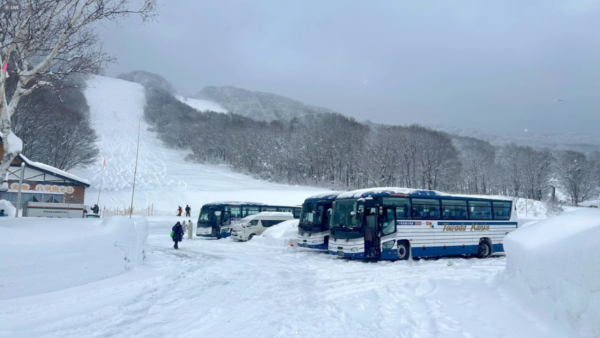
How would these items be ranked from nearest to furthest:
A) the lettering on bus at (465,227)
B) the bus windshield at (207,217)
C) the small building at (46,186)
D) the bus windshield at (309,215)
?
the lettering on bus at (465,227)
the bus windshield at (309,215)
the small building at (46,186)
the bus windshield at (207,217)

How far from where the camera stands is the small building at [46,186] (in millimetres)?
A: 28875

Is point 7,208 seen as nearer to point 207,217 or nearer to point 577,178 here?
point 207,217

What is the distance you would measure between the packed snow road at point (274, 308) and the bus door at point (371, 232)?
14.7 feet

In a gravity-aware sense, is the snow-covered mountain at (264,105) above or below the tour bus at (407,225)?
above

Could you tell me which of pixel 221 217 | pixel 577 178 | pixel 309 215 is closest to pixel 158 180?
pixel 221 217

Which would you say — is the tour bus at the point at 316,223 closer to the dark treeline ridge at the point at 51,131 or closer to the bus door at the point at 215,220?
the bus door at the point at 215,220

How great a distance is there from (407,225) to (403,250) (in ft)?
3.54

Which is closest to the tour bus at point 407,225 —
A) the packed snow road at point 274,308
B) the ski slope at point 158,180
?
the packed snow road at point 274,308

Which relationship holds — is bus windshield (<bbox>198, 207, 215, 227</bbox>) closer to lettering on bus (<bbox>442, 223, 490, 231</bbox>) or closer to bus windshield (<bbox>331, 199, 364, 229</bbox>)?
bus windshield (<bbox>331, 199, 364, 229</bbox>)

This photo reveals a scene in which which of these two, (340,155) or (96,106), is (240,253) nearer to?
(340,155)

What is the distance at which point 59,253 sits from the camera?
9367mm

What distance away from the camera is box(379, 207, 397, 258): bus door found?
17828 millimetres

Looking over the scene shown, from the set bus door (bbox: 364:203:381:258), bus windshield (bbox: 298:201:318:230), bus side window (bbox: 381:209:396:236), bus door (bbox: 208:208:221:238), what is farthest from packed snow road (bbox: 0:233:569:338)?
bus door (bbox: 208:208:221:238)

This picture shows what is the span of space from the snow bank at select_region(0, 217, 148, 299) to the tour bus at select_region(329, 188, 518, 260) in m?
8.98
